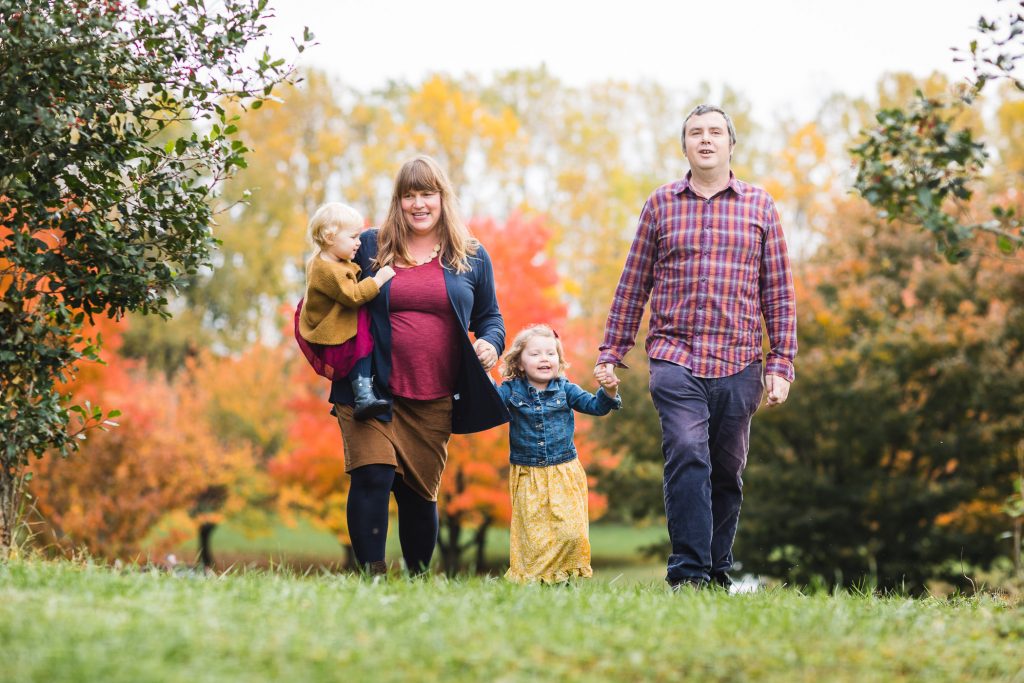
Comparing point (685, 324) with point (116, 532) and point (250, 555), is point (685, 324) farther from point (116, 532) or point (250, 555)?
point (250, 555)

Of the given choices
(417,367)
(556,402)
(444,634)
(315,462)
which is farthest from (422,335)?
(315,462)

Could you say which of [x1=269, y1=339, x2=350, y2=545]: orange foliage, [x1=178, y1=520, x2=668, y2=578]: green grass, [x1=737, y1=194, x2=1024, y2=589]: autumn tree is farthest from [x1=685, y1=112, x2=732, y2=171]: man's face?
[x1=178, y1=520, x2=668, y2=578]: green grass

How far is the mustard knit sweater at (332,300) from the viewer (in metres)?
4.79

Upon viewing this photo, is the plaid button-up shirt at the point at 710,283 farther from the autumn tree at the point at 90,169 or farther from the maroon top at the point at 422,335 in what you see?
the autumn tree at the point at 90,169

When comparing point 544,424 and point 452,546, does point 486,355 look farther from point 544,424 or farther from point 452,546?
point 452,546

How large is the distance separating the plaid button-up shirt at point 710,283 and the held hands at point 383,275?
1159 mm

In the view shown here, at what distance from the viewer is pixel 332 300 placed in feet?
16.1

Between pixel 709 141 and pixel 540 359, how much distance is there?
1.40 m

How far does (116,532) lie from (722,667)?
16.8 meters

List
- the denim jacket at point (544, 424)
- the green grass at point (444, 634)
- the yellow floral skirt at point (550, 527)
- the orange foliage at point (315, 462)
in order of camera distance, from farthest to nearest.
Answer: the orange foliage at point (315, 462), the denim jacket at point (544, 424), the yellow floral skirt at point (550, 527), the green grass at point (444, 634)

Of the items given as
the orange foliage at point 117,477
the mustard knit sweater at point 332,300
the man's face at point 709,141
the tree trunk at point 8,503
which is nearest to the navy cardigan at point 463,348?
the mustard knit sweater at point 332,300

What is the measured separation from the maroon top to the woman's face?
21cm

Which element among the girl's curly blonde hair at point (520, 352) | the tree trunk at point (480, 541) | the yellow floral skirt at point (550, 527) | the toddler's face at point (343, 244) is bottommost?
the tree trunk at point (480, 541)

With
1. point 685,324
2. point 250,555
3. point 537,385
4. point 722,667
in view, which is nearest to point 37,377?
point 537,385
